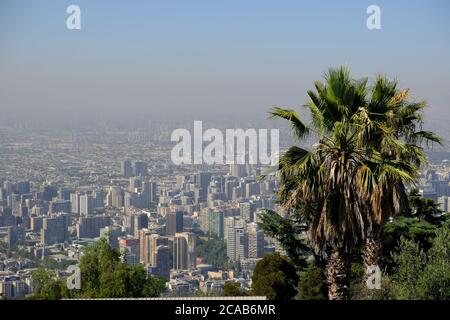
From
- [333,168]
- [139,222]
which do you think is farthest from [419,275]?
[139,222]

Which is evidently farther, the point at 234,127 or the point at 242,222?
the point at 242,222

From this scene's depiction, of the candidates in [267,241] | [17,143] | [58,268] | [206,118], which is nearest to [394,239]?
[267,241]

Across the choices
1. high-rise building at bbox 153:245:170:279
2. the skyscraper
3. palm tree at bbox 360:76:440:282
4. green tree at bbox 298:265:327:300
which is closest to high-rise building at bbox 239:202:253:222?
the skyscraper

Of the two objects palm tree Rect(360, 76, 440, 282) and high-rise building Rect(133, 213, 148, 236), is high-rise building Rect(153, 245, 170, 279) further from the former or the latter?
palm tree Rect(360, 76, 440, 282)

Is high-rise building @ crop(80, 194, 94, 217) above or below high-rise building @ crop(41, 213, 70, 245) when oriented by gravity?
above

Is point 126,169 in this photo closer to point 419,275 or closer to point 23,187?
point 23,187

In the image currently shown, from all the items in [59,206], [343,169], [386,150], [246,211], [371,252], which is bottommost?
[246,211]
